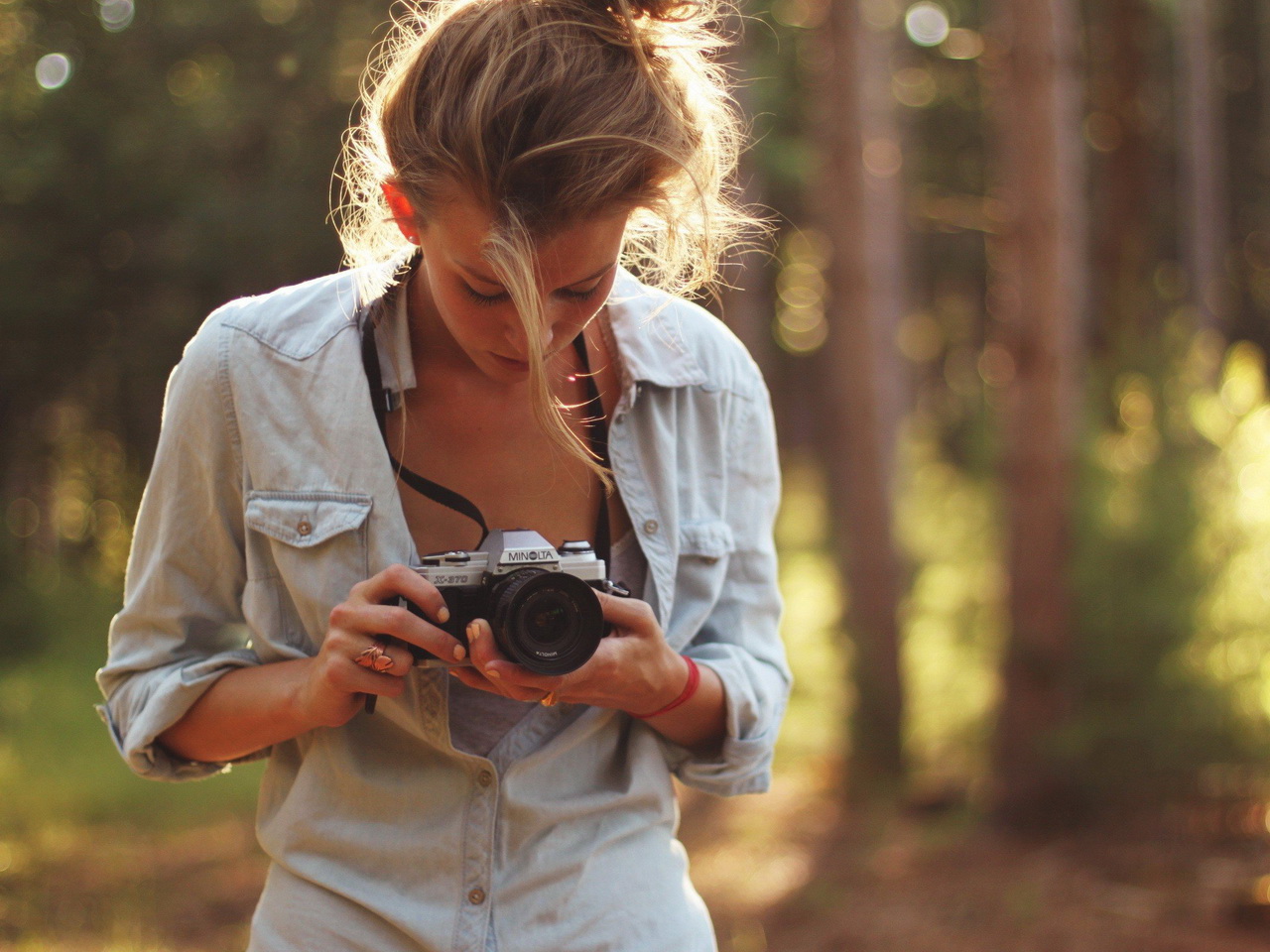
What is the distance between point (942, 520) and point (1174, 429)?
86.2 inches

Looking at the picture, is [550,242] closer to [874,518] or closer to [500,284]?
[500,284]

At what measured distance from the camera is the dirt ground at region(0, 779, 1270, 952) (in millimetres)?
4980

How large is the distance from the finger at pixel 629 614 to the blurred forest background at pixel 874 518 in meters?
3.03

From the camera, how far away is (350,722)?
172cm

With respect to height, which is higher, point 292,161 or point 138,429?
point 292,161

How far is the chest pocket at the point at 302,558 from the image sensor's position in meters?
1.67

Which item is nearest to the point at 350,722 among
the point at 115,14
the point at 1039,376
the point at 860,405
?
the point at 1039,376

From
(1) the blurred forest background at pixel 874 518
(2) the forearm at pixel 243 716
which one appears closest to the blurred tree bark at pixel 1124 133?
(1) the blurred forest background at pixel 874 518

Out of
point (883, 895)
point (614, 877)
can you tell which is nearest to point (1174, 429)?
point (883, 895)

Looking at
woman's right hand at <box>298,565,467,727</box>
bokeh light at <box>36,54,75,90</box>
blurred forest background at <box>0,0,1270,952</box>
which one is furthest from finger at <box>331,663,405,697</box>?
bokeh light at <box>36,54,75,90</box>

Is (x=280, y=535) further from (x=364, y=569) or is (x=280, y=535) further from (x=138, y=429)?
(x=138, y=429)

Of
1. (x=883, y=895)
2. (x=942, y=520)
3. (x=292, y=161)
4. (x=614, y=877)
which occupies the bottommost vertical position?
(x=883, y=895)

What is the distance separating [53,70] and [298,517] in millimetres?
6115

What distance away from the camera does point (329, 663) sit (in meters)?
1.57
